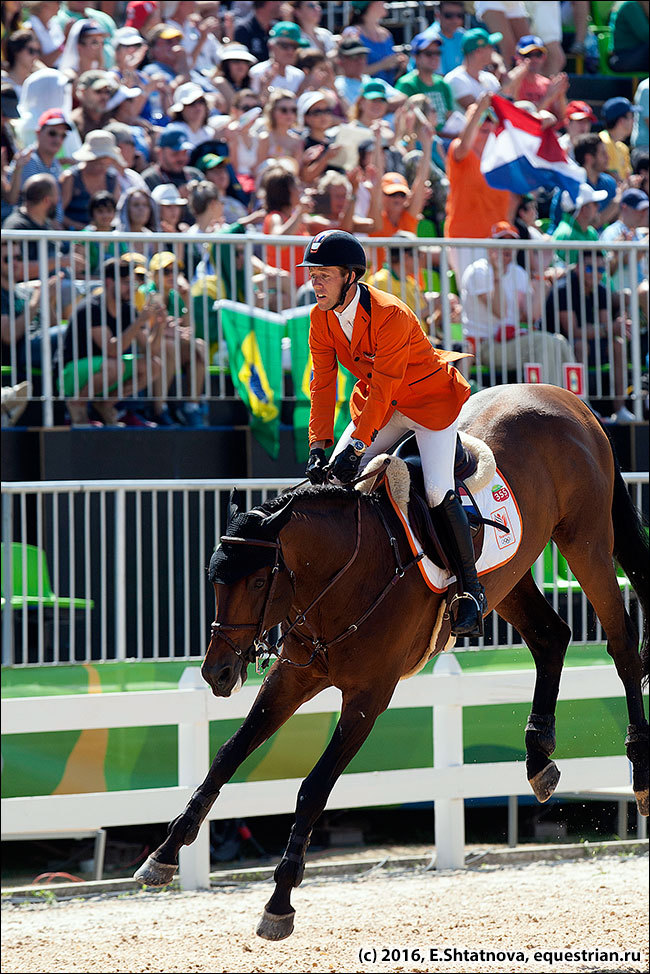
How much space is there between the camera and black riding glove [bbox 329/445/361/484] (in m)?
5.80

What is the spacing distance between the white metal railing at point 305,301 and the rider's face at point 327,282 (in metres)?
3.88

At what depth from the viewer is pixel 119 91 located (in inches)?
478

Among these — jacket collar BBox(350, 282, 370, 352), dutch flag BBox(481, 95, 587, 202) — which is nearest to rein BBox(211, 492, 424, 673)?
jacket collar BBox(350, 282, 370, 352)

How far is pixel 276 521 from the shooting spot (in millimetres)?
5586

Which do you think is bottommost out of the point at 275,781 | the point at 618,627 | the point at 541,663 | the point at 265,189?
the point at 275,781

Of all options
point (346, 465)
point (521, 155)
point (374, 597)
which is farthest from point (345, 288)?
point (521, 155)

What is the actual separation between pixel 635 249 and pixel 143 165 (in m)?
4.42

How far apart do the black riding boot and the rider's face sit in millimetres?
1057

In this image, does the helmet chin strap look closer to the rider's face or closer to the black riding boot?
the rider's face

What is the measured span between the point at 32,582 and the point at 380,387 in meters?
3.46

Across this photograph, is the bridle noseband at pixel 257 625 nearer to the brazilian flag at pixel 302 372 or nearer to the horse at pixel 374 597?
the horse at pixel 374 597

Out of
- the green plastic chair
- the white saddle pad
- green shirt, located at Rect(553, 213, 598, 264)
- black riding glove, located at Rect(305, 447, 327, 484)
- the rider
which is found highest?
green shirt, located at Rect(553, 213, 598, 264)

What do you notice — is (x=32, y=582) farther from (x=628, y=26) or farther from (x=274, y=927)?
(x=628, y=26)

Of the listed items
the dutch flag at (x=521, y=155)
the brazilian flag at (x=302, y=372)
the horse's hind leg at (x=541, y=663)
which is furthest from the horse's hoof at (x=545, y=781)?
the dutch flag at (x=521, y=155)
